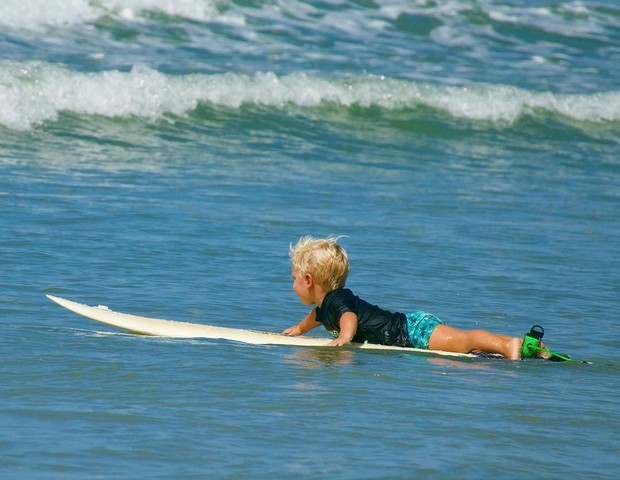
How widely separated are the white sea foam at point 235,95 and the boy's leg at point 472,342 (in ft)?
25.4

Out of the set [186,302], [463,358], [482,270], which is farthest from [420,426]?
[482,270]

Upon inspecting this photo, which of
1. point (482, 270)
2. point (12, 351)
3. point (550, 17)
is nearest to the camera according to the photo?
point (12, 351)

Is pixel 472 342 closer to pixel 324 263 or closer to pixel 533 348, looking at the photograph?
pixel 533 348

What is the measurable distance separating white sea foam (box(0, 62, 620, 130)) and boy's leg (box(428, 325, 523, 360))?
7.74 m

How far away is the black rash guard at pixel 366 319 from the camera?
5.97 m

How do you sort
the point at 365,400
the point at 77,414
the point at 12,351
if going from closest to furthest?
the point at 77,414
the point at 365,400
the point at 12,351

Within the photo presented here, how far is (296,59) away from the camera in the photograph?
1686 centimetres

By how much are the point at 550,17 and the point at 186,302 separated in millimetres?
16391

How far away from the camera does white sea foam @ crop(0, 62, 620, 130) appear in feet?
43.9

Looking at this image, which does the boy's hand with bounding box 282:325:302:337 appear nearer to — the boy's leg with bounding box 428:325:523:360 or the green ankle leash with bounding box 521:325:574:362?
the boy's leg with bounding box 428:325:523:360

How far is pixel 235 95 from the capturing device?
1484 cm

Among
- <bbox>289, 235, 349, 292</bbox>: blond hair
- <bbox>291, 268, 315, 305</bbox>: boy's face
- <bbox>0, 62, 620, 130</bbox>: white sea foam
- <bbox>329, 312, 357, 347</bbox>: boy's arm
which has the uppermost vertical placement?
<bbox>0, 62, 620, 130</bbox>: white sea foam

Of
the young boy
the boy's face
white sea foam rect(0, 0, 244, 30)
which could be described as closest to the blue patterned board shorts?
the young boy

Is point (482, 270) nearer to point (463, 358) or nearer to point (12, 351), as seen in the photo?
point (463, 358)
